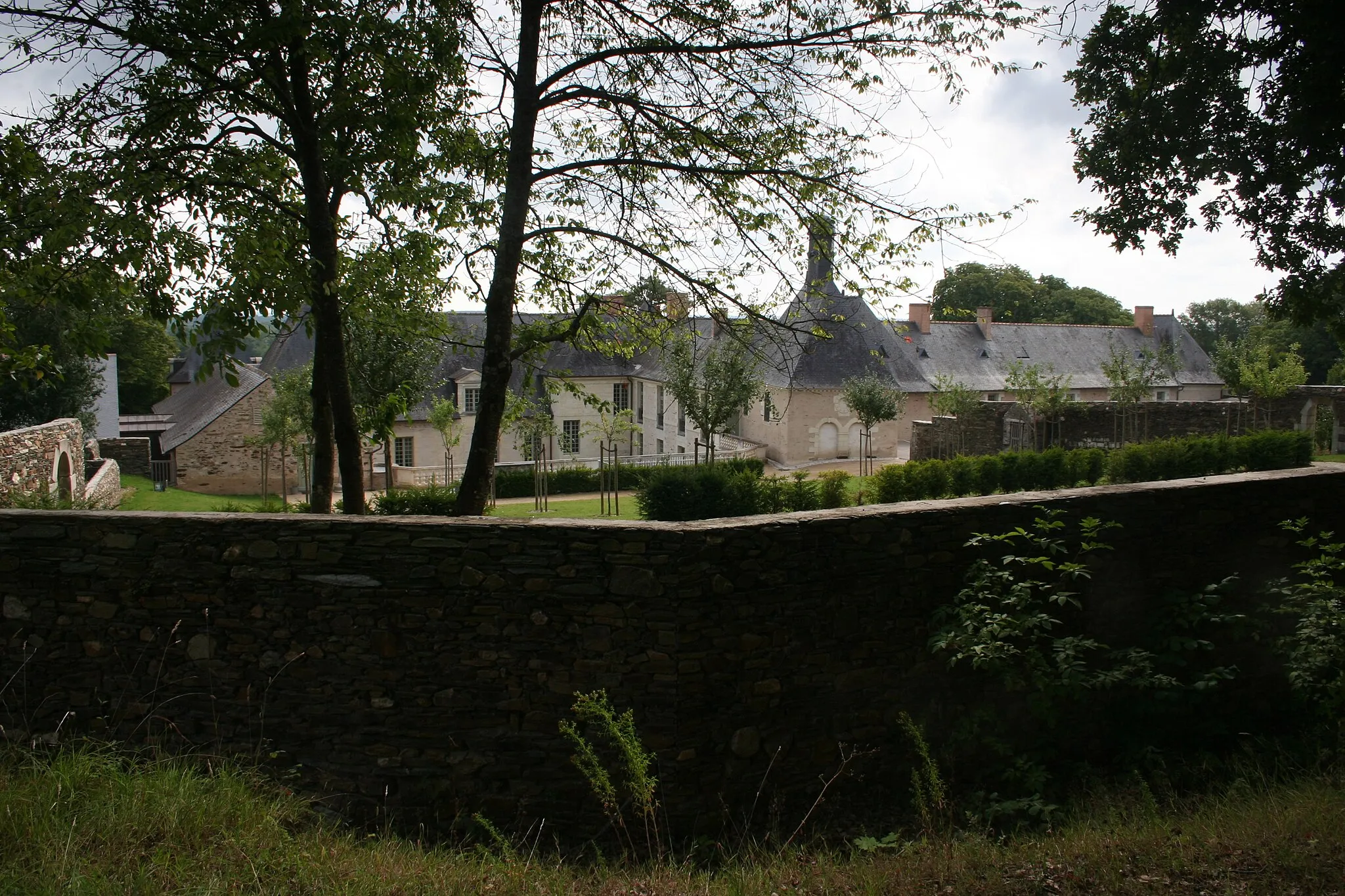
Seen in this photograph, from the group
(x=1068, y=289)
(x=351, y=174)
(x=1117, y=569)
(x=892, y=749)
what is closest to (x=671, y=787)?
(x=892, y=749)

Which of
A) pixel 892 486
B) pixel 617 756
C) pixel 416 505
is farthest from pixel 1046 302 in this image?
pixel 617 756

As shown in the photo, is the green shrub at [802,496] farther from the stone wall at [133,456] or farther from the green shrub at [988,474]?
the stone wall at [133,456]

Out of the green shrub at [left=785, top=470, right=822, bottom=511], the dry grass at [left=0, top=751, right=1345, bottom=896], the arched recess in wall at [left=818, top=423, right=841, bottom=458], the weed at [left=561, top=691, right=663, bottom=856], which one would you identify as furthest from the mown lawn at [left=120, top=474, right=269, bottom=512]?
the arched recess in wall at [left=818, top=423, right=841, bottom=458]

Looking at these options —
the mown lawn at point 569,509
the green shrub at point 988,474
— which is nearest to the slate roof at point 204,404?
the mown lawn at point 569,509

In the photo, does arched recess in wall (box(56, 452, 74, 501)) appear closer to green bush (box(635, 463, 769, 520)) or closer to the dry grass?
green bush (box(635, 463, 769, 520))

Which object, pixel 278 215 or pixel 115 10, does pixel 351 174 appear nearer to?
pixel 278 215

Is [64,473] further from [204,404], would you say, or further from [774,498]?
[204,404]

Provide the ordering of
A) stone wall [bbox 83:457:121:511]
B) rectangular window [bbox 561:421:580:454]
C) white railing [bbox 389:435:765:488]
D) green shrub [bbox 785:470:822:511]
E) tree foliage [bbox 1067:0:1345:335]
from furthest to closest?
rectangular window [bbox 561:421:580:454]
white railing [bbox 389:435:765:488]
stone wall [bbox 83:457:121:511]
green shrub [bbox 785:470:822:511]
tree foliage [bbox 1067:0:1345:335]

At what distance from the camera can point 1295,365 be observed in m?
28.2

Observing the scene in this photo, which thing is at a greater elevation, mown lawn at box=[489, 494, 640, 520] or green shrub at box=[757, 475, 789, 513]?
green shrub at box=[757, 475, 789, 513]

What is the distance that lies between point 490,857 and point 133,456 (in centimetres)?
3099

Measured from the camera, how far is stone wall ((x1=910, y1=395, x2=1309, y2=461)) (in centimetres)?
2511

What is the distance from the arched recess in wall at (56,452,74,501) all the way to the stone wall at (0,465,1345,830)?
13.0 m

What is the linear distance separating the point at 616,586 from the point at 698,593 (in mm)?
489
